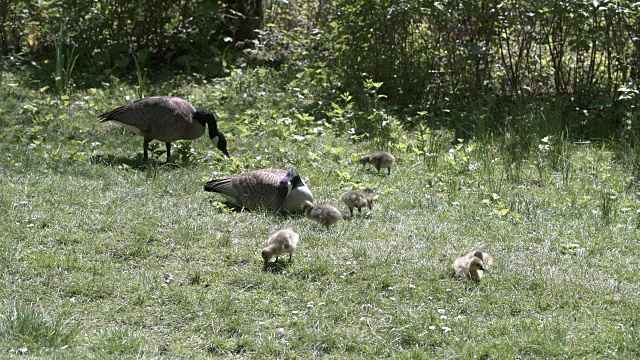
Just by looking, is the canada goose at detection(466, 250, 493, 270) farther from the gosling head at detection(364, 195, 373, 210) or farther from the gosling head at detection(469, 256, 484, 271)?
the gosling head at detection(364, 195, 373, 210)

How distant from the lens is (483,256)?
730 cm

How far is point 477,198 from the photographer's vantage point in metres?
9.66

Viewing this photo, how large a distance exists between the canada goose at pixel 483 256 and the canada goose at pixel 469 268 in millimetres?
66

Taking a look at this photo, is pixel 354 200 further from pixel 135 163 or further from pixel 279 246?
pixel 135 163

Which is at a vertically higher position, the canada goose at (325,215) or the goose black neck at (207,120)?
the canada goose at (325,215)

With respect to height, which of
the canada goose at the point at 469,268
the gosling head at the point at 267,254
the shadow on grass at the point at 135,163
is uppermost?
the canada goose at the point at 469,268

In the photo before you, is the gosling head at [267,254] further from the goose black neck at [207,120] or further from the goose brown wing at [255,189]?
the goose black neck at [207,120]

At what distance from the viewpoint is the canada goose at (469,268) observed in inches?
276

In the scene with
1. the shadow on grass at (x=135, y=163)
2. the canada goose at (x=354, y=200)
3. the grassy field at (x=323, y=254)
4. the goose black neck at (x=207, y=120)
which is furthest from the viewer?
the goose black neck at (x=207, y=120)

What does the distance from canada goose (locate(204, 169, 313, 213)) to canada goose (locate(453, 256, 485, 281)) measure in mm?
2245

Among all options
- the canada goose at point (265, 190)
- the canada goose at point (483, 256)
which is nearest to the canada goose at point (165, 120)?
the canada goose at point (265, 190)

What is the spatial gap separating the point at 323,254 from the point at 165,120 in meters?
4.14

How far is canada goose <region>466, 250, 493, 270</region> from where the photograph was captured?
7.26m

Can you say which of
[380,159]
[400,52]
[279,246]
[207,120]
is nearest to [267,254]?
[279,246]
